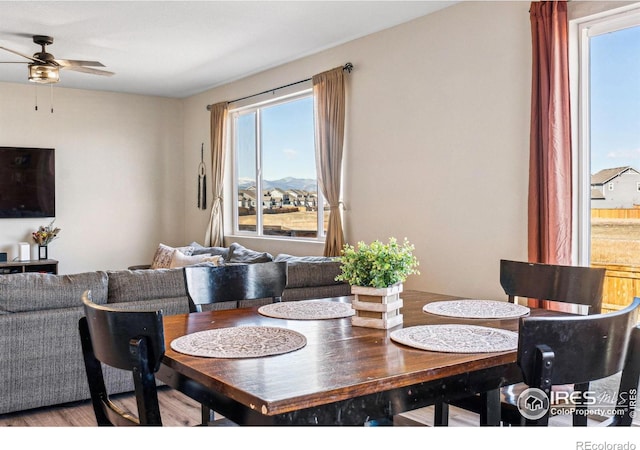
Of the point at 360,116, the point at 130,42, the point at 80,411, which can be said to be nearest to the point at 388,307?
the point at 80,411

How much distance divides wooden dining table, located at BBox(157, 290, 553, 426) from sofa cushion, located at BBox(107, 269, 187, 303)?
1681mm

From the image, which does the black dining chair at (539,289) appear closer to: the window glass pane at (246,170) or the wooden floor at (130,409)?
the wooden floor at (130,409)

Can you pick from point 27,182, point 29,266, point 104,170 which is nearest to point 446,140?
point 104,170

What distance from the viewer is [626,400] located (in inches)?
57.8

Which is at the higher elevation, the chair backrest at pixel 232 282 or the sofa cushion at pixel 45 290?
the chair backrest at pixel 232 282

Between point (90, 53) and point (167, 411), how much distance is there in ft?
12.1

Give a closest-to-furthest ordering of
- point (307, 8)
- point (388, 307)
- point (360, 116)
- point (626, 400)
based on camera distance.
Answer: point (626, 400)
point (388, 307)
point (307, 8)
point (360, 116)

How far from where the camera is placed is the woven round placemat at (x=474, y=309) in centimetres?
203

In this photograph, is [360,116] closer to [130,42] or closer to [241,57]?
[241,57]

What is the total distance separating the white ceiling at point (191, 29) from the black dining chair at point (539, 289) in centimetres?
244

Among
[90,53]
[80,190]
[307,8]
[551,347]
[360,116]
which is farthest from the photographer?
[80,190]

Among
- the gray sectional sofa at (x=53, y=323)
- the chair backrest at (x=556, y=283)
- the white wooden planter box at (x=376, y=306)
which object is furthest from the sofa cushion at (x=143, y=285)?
the chair backrest at (x=556, y=283)

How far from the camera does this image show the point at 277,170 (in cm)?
622

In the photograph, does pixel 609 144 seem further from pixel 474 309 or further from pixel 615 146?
pixel 474 309
